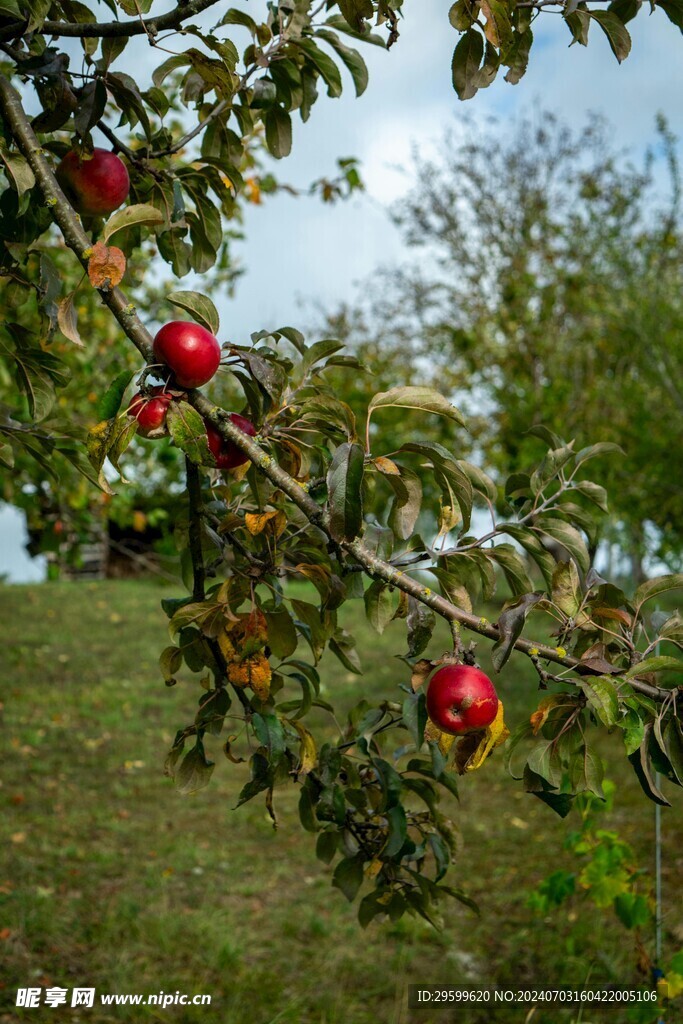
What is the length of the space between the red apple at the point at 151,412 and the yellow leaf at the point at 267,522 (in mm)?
172

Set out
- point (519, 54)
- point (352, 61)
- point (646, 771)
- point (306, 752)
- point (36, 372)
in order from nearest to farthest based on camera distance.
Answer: point (646, 771)
point (519, 54)
point (306, 752)
point (36, 372)
point (352, 61)

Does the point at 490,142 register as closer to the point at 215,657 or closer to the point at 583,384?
the point at 583,384

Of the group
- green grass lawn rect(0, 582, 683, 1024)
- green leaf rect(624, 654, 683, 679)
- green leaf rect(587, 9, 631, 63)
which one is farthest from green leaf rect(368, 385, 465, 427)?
green grass lawn rect(0, 582, 683, 1024)

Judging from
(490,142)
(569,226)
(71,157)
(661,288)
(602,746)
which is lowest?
(602,746)

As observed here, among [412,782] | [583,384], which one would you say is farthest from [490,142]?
[412,782]

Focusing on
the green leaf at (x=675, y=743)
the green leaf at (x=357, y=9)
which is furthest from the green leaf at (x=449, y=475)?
the green leaf at (x=357, y=9)

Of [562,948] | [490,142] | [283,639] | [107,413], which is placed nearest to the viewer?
[107,413]

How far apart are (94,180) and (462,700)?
3.66ft

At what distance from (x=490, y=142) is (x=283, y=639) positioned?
1049cm

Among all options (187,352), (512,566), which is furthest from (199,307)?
(512,566)

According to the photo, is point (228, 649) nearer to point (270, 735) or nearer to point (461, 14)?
point (270, 735)

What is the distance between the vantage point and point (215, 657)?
1.43 meters

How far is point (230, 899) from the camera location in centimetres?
344

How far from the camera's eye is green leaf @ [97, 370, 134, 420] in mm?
1172
